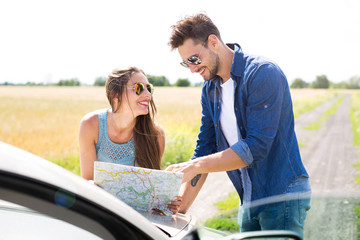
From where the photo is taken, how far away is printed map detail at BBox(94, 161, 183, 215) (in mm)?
1595

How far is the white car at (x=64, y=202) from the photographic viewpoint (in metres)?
0.88

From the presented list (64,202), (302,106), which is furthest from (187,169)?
(302,106)

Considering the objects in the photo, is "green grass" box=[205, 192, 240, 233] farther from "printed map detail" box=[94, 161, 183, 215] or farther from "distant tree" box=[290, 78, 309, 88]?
"distant tree" box=[290, 78, 309, 88]

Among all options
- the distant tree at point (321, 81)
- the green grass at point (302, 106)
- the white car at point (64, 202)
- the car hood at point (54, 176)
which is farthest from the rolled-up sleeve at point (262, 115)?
the distant tree at point (321, 81)

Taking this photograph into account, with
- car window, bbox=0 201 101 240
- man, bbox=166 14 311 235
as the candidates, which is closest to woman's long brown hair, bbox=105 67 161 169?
man, bbox=166 14 311 235

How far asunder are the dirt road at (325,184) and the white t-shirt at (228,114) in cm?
55

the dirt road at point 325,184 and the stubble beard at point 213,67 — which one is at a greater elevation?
the stubble beard at point 213,67

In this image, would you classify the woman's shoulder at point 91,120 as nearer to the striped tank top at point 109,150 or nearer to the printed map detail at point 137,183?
the striped tank top at point 109,150

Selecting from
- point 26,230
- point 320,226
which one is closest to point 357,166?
point 320,226

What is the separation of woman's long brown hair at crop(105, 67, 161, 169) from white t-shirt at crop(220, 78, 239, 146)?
0.69m

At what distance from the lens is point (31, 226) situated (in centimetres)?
131

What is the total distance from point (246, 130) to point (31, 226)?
4.35 feet

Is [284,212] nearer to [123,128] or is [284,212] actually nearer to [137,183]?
[137,183]

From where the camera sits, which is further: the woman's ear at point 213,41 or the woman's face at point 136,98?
the woman's face at point 136,98
